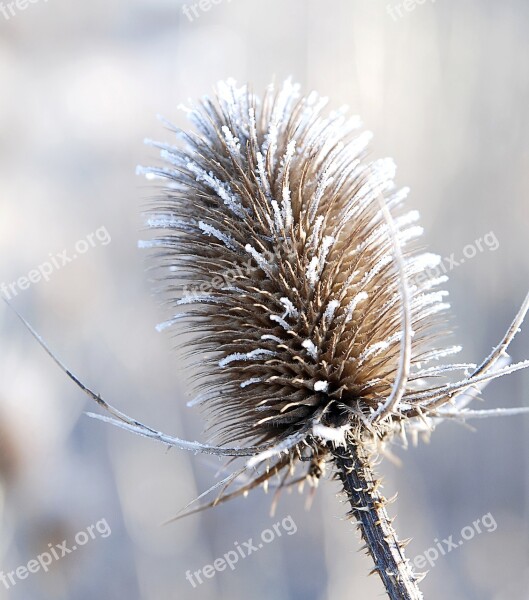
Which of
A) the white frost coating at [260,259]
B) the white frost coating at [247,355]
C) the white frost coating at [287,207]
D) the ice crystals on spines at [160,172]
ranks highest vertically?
the ice crystals on spines at [160,172]

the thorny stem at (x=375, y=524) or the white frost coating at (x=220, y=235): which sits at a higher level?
the white frost coating at (x=220, y=235)

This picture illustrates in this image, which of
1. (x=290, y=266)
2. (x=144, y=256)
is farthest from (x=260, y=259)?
(x=144, y=256)

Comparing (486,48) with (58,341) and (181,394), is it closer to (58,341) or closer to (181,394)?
(181,394)

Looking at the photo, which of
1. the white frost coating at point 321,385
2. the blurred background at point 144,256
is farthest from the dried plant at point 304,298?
the blurred background at point 144,256

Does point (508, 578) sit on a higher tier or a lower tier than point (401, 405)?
lower

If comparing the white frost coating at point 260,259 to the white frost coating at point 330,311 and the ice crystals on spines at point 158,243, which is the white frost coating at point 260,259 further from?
the ice crystals on spines at point 158,243

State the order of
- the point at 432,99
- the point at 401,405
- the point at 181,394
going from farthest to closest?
1. the point at 432,99
2. the point at 181,394
3. the point at 401,405

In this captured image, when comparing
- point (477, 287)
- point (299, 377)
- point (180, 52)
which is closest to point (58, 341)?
point (180, 52)

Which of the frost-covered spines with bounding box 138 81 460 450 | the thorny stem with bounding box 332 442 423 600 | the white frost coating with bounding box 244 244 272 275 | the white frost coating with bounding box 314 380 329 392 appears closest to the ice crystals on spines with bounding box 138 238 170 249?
the frost-covered spines with bounding box 138 81 460 450
